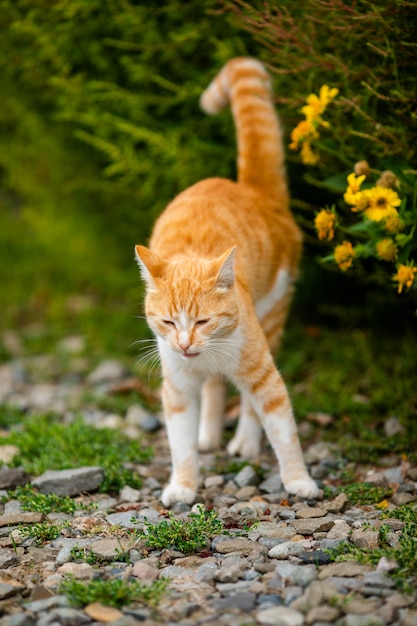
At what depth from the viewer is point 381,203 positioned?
3.31 m

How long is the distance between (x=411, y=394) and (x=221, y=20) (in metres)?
2.57

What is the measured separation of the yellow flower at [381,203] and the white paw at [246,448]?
1520 millimetres

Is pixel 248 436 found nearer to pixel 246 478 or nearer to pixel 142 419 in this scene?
pixel 246 478

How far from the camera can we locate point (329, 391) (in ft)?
16.3

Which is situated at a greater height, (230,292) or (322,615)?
(230,292)

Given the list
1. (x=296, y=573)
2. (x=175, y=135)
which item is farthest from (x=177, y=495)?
(x=175, y=135)

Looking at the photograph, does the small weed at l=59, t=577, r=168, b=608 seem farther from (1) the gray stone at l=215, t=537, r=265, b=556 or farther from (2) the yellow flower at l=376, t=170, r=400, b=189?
(2) the yellow flower at l=376, t=170, r=400, b=189

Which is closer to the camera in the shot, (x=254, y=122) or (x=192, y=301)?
(x=192, y=301)

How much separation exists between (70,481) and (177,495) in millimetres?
534

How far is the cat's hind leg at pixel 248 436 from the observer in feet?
13.8

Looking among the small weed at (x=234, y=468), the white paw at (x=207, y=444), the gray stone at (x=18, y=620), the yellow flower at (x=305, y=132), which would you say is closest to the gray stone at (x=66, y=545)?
the gray stone at (x=18, y=620)

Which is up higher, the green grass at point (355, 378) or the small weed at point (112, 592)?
the small weed at point (112, 592)

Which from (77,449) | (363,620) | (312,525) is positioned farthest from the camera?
(77,449)

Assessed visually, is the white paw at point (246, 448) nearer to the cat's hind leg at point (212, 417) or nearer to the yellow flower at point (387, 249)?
the cat's hind leg at point (212, 417)
